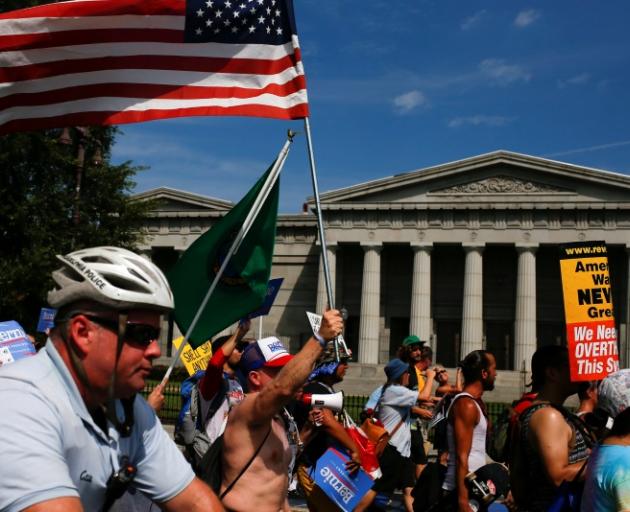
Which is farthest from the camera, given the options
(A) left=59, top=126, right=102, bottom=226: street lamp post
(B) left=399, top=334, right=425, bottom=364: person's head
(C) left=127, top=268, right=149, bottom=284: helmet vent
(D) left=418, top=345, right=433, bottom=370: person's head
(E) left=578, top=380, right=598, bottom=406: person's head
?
(A) left=59, top=126, right=102, bottom=226: street lamp post

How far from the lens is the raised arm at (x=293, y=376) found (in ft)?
11.6

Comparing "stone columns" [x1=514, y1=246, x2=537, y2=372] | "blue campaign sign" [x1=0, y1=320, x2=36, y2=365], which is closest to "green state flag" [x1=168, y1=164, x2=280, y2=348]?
"blue campaign sign" [x1=0, y1=320, x2=36, y2=365]

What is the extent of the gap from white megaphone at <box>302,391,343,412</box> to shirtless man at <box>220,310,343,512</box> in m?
1.81

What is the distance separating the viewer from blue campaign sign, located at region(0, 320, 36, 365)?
18.9 feet

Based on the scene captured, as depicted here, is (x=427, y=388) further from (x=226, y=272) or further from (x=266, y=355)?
(x=266, y=355)

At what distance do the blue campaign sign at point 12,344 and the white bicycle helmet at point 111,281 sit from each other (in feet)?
12.2

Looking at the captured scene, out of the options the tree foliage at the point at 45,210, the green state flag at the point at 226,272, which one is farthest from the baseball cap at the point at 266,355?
the tree foliage at the point at 45,210

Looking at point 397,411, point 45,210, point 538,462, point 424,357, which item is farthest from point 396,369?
point 45,210

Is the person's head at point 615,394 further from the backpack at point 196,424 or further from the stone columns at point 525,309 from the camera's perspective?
the stone columns at point 525,309

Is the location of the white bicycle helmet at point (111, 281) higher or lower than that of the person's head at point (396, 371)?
higher

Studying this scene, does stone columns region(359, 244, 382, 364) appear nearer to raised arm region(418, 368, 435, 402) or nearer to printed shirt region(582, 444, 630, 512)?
raised arm region(418, 368, 435, 402)

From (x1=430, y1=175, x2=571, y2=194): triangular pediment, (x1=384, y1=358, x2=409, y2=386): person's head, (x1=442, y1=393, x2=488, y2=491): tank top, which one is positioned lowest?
(x1=442, y1=393, x2=488, y2=491): tank top

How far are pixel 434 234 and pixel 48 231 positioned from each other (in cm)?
2264

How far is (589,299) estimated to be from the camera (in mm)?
6512
